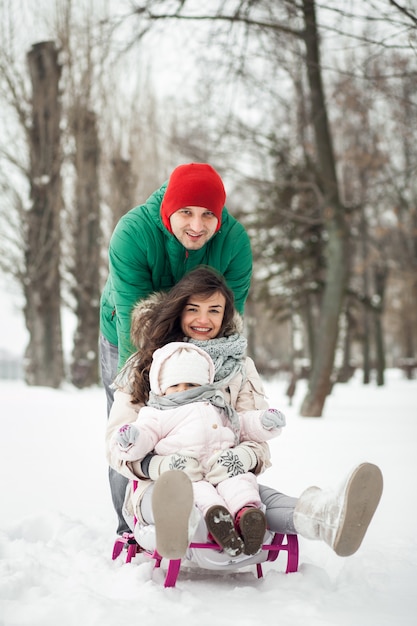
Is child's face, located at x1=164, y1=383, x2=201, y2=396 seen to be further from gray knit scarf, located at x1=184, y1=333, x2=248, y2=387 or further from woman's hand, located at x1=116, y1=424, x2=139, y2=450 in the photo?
woman's hand, located at x1=116, y1=424, x2=139, y2=450

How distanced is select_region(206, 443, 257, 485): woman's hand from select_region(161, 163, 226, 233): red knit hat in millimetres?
1088

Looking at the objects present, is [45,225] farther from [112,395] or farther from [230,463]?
[230,463]

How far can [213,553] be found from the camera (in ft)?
7.84

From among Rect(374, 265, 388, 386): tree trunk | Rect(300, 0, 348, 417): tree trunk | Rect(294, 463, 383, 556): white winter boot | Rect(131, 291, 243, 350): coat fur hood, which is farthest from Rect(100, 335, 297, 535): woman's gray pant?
Rect(374, 265, 388, 386): tree trunk

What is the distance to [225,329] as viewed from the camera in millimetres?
3037

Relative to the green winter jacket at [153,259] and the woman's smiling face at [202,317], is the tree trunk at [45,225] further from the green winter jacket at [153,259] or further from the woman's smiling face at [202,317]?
the woman's smiling face at [202,317]

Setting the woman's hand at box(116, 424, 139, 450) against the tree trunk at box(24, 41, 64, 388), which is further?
the tree trunk at box(24, 41, 64, 388)

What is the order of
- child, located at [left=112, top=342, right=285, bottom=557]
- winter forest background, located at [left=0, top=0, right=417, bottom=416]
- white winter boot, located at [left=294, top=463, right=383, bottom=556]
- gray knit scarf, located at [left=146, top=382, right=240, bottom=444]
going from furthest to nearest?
winter forest background, located at [left=0, top=0, right=417, bottom=416], gray knit scarf, located at [left=146, top=382, right=240, bottom=444], child, located at [left=112, top=342, right=285, bottom=557], white winter boot, located at [left=294, top=463, right=383, bottom=556]

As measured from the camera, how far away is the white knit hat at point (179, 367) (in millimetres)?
2729

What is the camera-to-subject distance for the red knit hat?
3.01 meters

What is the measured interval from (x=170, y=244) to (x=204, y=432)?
0.94 m

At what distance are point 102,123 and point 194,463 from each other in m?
15.0

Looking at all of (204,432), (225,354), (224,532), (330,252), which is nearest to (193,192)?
(225,354)

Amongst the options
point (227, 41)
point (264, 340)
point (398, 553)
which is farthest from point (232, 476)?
point (264, 340)
